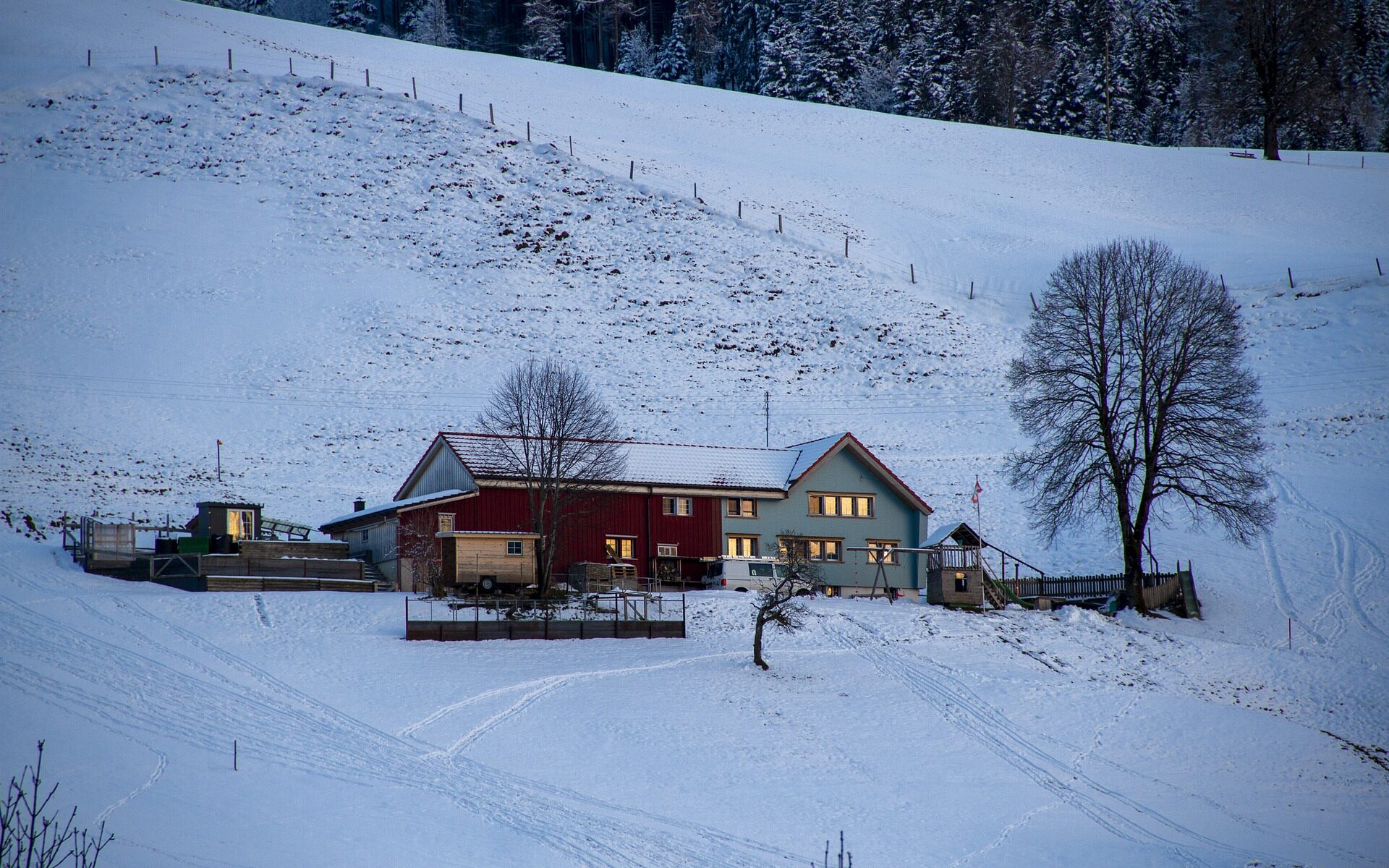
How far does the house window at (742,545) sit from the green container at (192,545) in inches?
740

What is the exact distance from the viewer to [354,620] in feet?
109

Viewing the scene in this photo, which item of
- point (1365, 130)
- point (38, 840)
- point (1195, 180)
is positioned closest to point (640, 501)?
point (38, 840)

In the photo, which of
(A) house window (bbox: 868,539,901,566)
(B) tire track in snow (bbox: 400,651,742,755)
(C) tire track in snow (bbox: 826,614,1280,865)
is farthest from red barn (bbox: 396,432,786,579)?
(B) tire track in snow (bbox: 400,651,742,755)

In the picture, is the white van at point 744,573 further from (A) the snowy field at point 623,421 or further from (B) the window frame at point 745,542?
(A) the snowy field at point 623,421

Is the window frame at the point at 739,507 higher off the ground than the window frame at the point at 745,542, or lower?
higher

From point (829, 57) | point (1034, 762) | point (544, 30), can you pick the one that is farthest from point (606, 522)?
point (544, 30)

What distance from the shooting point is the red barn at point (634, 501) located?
40.4 m

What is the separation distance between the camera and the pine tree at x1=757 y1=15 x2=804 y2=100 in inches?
4579

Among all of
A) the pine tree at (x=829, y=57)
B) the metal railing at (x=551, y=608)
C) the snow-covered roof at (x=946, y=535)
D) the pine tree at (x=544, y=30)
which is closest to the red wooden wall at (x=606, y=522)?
the metal railing at (x=551, y=608)

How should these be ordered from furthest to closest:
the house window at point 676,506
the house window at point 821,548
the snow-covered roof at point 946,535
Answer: the house window at point 676,506
the house window at point 821,548
the snow-covered roof at point 946,535

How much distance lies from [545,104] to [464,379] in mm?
41403

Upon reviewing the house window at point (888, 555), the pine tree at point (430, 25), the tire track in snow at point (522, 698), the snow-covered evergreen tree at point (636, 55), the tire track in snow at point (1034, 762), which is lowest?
the tire track in snow at point (1034, 762)

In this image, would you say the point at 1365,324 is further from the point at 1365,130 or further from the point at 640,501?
the point at 1365,130

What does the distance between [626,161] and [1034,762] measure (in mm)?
66800
